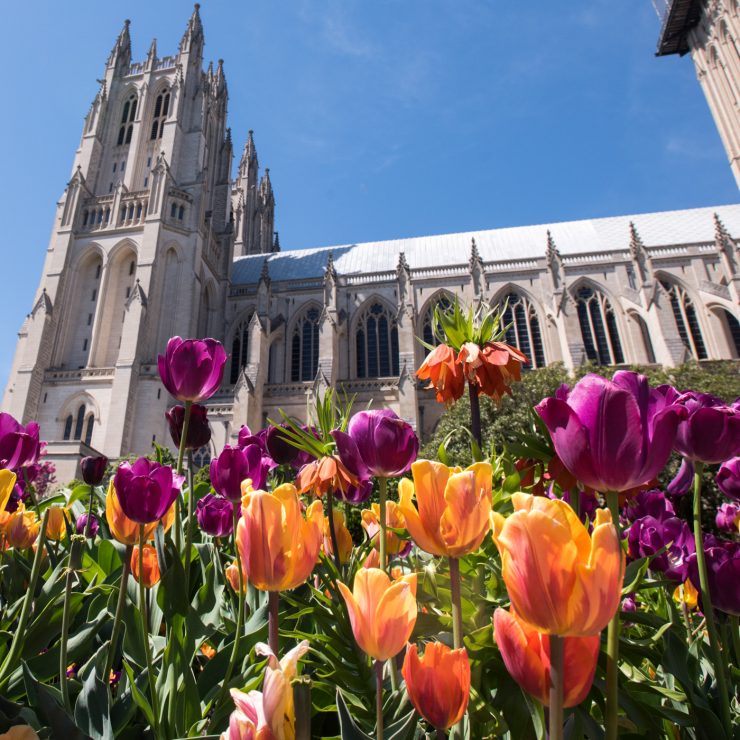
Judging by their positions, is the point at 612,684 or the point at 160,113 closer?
the point at 612,684

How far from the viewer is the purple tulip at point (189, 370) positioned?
178 centimetres

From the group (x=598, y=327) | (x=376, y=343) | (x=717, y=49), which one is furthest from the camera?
(x=717, y=49)

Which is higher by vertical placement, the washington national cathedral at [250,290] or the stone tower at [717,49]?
the stone tower at [717,49]

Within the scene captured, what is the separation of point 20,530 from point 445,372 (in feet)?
6.15

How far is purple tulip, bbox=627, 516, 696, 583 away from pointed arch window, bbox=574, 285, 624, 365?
1044 inches

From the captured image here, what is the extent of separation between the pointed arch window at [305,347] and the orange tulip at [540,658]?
27825 millimetres

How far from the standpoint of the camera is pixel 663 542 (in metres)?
1.85

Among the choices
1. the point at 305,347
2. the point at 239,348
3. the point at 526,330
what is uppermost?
the point at 239,348

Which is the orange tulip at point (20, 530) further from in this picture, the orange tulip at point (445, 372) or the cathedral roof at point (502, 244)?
the cathedral roof at point (502, 244)

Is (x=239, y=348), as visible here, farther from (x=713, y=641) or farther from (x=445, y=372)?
(x=713, y=641)

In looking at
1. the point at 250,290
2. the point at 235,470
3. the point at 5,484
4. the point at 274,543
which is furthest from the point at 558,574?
the point at 250,290

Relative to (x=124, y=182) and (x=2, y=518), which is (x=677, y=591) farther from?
(x=124, y=182)

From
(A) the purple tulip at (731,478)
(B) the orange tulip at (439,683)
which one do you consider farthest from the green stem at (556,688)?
(A) the purple tulip at (731,478)

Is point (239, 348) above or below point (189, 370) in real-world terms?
above
